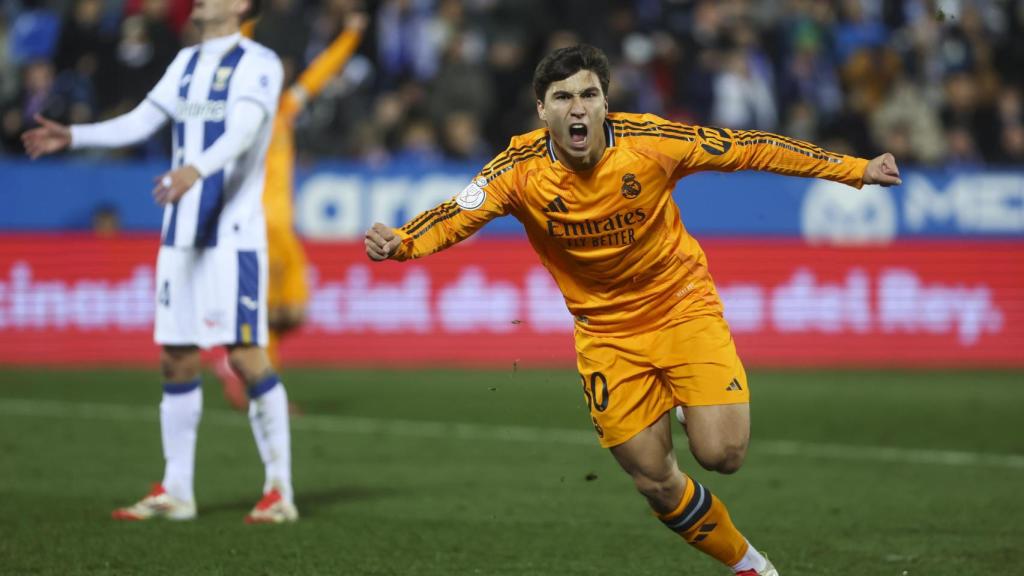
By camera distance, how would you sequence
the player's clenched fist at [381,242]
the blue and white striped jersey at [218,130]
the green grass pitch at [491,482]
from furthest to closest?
the blue and white striped jersey at [218,130] → the green grass pitch at [491,482] → the player's clenched fist at [381,242]

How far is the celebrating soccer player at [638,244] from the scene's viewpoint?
6.12 metres

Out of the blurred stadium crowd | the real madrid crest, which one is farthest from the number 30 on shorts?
the blurred stadium crowd

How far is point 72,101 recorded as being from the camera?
17141 mm

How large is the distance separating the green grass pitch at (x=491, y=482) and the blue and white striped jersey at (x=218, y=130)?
1.51 meters

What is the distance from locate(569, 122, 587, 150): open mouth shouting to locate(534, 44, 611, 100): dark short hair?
0.66ft

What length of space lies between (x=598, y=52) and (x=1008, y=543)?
319cm

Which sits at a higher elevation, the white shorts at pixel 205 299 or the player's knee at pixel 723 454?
the white shorts at pixel 205 299

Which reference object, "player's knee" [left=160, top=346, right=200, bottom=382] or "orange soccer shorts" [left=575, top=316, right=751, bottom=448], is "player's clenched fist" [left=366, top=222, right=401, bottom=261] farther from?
"player's knee" [left=160, top=346, right=200, bottom=382]

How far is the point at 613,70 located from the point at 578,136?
12.7m

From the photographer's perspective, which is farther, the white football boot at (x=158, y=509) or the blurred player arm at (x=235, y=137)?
the white football boot at (x=158, y=509)

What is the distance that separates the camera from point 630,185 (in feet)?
20.2

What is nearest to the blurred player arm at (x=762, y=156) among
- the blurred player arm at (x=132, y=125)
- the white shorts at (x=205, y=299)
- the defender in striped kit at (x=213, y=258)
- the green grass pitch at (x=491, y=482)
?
the green grass pitch at (x=491, y=482)

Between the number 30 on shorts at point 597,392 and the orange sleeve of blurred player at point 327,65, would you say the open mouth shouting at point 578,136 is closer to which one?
the number 30 on shorts at point 597,392

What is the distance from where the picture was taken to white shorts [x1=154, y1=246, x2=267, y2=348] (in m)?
8.00
